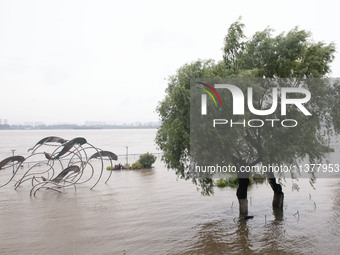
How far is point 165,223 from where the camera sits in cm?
1391

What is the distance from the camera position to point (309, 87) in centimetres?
1257

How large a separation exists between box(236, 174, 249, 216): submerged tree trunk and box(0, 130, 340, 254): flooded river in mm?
552

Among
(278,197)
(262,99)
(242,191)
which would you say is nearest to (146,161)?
(278,197)

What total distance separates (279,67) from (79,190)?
15342 mm

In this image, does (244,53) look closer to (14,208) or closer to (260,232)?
(260,232)

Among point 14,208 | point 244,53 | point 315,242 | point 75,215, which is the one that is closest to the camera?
point 315,242

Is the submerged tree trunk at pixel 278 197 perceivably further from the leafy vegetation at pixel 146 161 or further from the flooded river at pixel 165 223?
the leafy vegetation at pixel 146 161

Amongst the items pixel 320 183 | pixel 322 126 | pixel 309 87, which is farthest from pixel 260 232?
pixel 320 183

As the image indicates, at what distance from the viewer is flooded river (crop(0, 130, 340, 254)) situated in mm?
11258

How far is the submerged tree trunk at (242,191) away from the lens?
44.8 ft

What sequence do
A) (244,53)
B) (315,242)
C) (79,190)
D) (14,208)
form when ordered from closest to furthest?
(315,242)
(244,53)
(14,208)
(79,190)

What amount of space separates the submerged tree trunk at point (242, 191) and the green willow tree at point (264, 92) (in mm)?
224

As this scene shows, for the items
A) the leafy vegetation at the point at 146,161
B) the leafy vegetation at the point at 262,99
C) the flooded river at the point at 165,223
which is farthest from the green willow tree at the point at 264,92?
the leafy vegetation at the point at 146,161

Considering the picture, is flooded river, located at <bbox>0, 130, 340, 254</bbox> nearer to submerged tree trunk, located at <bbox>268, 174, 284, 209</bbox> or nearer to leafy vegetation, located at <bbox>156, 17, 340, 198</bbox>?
submerged tree trunk, located at <bbox>268, 174, 284, 209</bbox>
